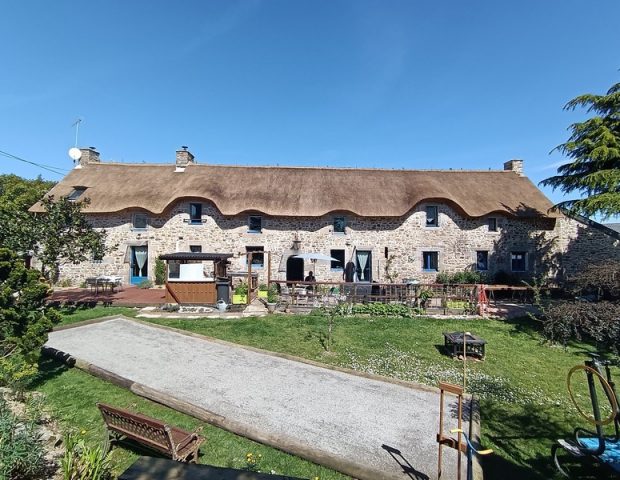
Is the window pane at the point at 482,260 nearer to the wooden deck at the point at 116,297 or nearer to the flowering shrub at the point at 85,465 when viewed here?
the wooden deck at the point at 116,297

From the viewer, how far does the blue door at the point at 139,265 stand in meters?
18.6

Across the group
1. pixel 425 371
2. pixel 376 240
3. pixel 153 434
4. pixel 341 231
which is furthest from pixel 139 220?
pixel 425 371

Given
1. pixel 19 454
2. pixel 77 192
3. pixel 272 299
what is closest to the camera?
pixel 19 454

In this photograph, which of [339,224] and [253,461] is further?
[339,224]

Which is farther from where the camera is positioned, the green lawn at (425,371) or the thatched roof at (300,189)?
the thatched roof at (300,189)

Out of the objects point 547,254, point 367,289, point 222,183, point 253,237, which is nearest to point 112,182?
point 222,183

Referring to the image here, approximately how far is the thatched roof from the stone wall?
0.64m

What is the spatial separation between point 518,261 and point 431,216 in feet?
18.4

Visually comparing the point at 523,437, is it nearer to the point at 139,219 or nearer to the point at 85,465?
the point at 85,465

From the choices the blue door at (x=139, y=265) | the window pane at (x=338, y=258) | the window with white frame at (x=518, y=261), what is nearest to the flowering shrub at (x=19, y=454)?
the window pane at (x=338, y=258)

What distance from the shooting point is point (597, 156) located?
12641mm

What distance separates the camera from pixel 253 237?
1848cm

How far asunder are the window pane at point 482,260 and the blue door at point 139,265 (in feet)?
60.6

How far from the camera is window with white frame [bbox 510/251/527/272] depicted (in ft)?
62.5
